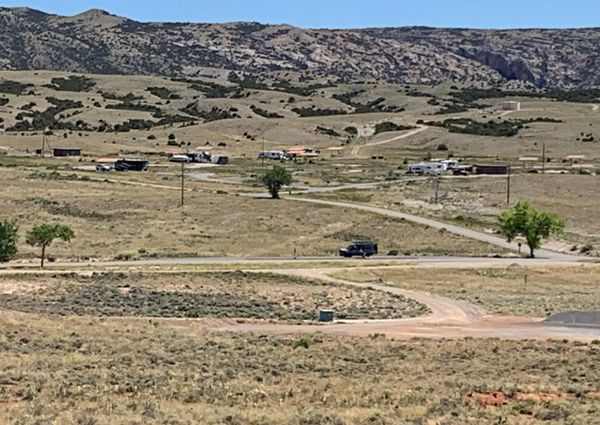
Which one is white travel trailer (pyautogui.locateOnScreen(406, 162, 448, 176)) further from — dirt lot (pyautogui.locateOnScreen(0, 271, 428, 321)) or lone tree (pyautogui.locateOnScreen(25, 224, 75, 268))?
dirt lot (pyautogui.locateOnScreen(0, 271, 428, 321))

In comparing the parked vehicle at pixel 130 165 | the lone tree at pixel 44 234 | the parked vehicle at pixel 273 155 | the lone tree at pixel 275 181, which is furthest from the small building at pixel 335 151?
the lone tree at pixel 44 234

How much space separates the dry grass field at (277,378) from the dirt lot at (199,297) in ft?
24.4

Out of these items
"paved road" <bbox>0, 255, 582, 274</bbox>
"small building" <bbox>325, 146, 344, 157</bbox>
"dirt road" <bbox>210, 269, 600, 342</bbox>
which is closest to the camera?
"dirt road" <bbox>210, 269, 600, 342</bbox>

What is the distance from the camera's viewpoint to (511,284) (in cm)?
5975

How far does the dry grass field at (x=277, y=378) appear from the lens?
70.7 feet

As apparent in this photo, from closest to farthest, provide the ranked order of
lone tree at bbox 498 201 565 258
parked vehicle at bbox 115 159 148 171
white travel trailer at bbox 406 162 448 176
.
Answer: lone tree at bbox 498 201 565 258 → parked vehicle at bbox 115 159 148 171 → white travel trailer at bbox 406 162 448 176

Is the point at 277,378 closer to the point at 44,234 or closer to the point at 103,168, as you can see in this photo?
the point at 44,234

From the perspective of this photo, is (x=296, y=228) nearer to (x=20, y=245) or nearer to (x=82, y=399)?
(x=20, y=245)

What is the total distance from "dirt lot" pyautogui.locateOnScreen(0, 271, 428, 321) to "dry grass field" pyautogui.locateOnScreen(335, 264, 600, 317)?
169 inches

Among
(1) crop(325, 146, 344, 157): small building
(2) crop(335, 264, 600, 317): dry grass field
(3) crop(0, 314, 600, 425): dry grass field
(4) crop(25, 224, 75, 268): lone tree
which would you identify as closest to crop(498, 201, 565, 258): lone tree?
(2) crop(335, 264, 600, 317): dry grass field

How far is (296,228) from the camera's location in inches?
3425

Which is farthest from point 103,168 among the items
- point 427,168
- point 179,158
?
point 427,168

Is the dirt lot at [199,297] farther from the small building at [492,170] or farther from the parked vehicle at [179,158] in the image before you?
the parked vehicle at [179,158]

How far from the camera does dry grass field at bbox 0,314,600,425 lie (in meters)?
21.6
